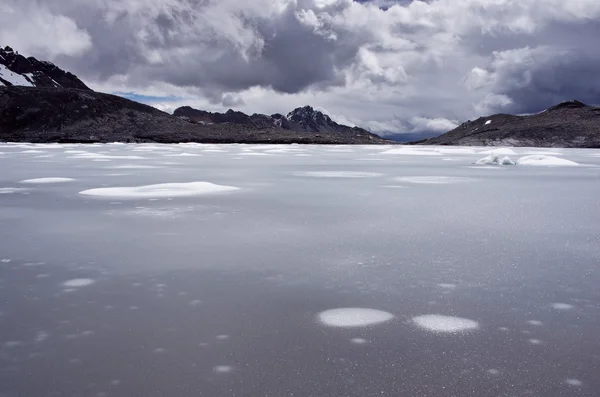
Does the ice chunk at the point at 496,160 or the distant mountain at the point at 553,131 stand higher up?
the distant mountain at the point at 553,131

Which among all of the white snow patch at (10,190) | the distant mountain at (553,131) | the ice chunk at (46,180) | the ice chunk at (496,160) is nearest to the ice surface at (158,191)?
the white snow patch at (10,190)

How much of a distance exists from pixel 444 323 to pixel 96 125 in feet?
412

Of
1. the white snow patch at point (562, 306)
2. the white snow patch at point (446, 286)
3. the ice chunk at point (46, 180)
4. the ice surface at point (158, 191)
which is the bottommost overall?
the white snow patch at point (446, 286)

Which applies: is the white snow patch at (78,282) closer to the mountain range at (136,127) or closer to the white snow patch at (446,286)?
the white snow patch at (446,286)

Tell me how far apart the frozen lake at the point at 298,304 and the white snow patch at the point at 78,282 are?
0.02 meters

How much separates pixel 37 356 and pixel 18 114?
5382 inches

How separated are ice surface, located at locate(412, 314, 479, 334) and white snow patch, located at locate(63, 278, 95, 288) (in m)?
2.97

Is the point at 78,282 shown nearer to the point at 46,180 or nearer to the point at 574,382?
the point at 574,382

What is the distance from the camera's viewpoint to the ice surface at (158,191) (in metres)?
10.6

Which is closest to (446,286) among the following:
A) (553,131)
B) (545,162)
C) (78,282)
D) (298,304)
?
(298,304)

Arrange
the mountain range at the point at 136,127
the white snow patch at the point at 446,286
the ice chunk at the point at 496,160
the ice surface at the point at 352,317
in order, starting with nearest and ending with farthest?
the ice surface at the point at 352,317 → the white snow patch at the point at 446,286 → the ice chunk at the point at 496,160 → the mountain range at the point at 136,127

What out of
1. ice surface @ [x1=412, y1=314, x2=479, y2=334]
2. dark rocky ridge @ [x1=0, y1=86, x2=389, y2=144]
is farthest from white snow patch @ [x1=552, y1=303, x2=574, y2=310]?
dark rocky ridge @ [x1=0, y1=86, x2=389, y2=144]

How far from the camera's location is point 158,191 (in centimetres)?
1127

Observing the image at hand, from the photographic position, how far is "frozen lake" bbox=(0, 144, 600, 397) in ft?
9.11
